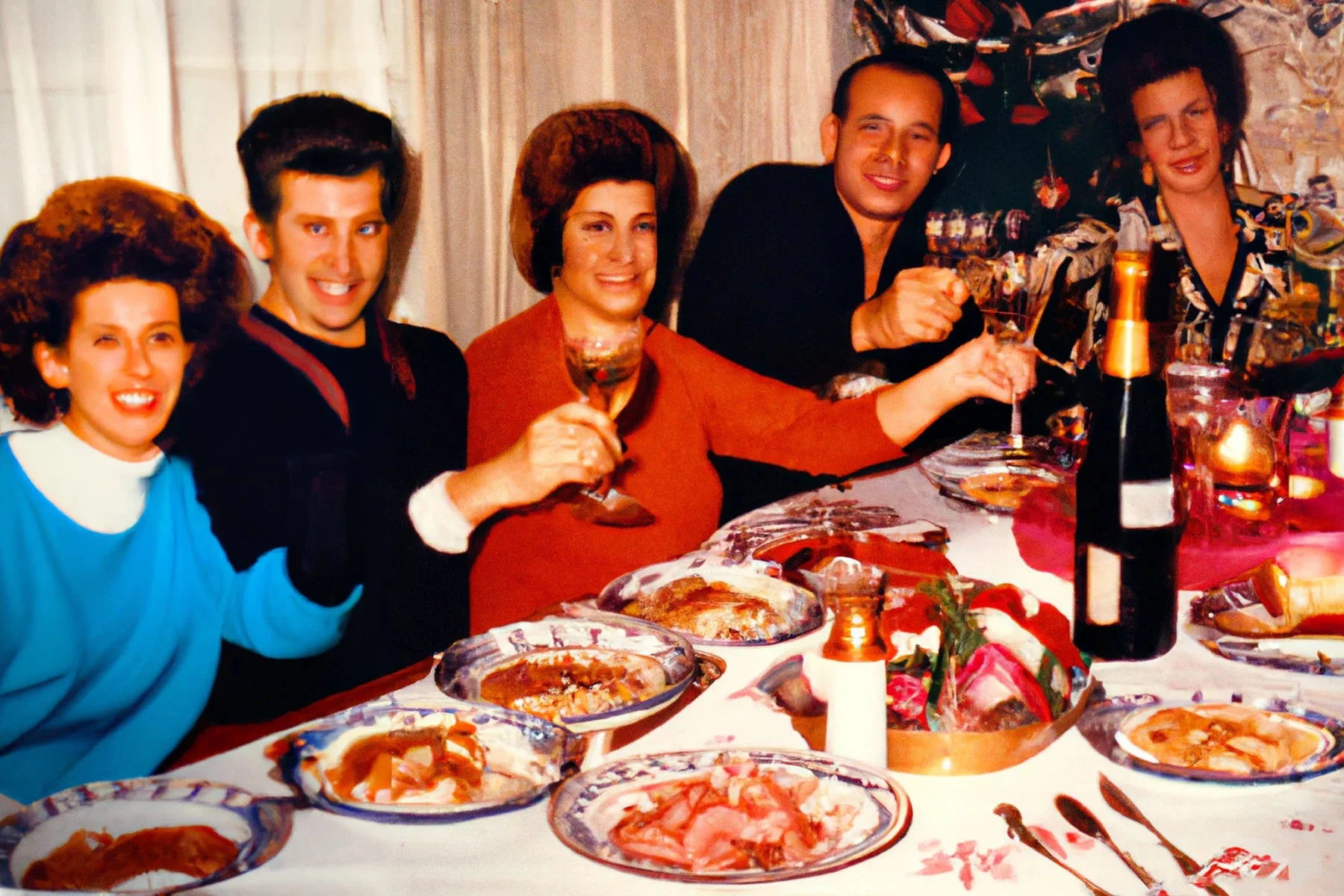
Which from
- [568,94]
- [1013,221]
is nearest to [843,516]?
[568,94]

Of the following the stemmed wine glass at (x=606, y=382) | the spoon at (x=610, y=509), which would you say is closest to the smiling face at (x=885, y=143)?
the stemmed wine glass at (x=606, y=382)

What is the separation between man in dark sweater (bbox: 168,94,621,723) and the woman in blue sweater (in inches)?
1.7

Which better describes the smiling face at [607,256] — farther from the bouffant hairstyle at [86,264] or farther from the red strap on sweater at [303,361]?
the bouffant hairstyle at [86,264]

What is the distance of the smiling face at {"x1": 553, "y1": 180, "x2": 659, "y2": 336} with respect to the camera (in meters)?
1.83

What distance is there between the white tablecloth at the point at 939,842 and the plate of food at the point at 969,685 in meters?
0.02

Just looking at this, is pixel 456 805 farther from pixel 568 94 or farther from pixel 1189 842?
pixel 568 94

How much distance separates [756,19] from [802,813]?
1.70 meters

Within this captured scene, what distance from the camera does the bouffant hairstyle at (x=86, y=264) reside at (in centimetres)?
107

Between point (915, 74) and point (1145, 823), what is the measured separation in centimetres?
196

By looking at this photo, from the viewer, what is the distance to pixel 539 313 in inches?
70.6

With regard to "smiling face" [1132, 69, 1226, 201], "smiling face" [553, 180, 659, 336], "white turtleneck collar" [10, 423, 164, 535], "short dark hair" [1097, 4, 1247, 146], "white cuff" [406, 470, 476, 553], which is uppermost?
"short dark hair" [1097, 4, 1247, 146]

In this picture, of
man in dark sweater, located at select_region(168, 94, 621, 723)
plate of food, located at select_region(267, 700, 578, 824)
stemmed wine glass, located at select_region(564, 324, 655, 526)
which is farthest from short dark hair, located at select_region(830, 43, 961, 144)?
plate of food, located at select_region(267, 700, 578, 824)

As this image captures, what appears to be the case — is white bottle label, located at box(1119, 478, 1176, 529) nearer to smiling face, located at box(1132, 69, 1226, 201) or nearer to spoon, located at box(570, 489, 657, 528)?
spoon, located at box(570, 489, 657, 528)

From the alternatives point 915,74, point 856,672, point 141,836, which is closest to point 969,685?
point 856,672
